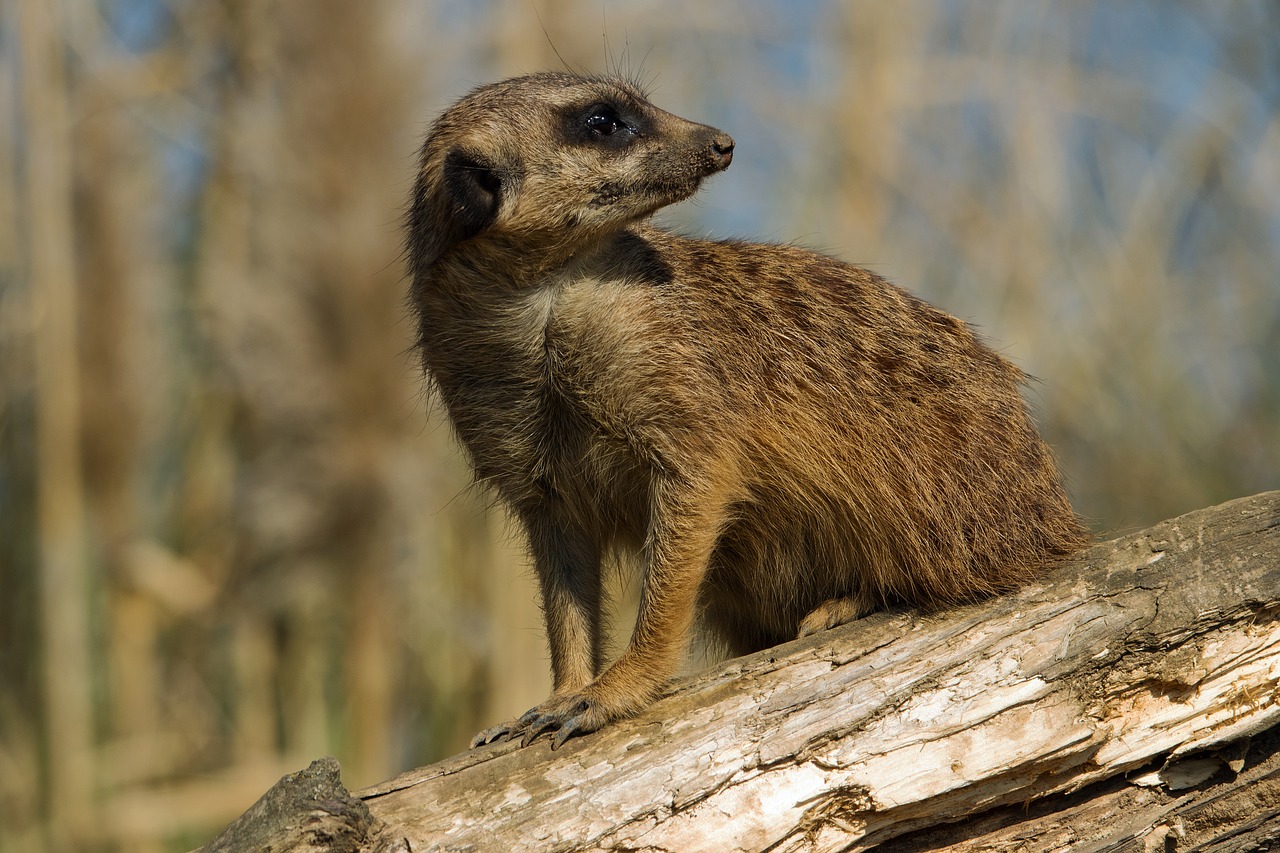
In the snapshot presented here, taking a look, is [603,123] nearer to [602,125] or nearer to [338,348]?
[602,125]

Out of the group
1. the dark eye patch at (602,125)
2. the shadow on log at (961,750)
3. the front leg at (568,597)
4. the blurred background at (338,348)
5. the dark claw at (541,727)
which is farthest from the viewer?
the blurred background at (338,348)

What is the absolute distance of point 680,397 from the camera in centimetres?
333

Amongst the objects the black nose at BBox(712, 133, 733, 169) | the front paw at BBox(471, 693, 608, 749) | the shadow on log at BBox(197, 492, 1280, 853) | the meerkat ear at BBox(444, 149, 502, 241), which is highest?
the meerkat ear at BBox(444, 149, 502, 241)

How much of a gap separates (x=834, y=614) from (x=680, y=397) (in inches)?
30.4

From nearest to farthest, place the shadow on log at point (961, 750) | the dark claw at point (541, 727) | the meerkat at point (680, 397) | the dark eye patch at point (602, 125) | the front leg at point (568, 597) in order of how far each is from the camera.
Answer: the shadow on log at point (961, 750) → the dark claw at point (541, 727) → the meerkat at point (680, 397) → the dark eye patch at point (602, 125) → the front leg at point (568, 597)

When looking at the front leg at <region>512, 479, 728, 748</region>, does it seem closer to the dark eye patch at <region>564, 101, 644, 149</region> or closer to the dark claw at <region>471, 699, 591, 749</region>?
the dark claw at <region>471, 699, 591, 749</region>

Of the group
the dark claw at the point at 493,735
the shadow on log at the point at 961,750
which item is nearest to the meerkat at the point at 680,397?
the dark claw at the point at 493,735

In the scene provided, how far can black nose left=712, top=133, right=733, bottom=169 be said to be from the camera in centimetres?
339

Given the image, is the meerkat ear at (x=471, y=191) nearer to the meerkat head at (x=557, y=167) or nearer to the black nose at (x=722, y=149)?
the meerkat head at (x=557, y=167)

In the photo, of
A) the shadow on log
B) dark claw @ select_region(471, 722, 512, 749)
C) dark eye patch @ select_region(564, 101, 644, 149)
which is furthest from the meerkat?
the shadow on log

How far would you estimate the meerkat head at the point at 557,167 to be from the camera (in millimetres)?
3381

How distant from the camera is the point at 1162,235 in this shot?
7207mm

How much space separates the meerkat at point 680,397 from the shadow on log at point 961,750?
0.91ft

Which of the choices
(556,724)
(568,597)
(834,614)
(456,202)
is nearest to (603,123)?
(456,202)
